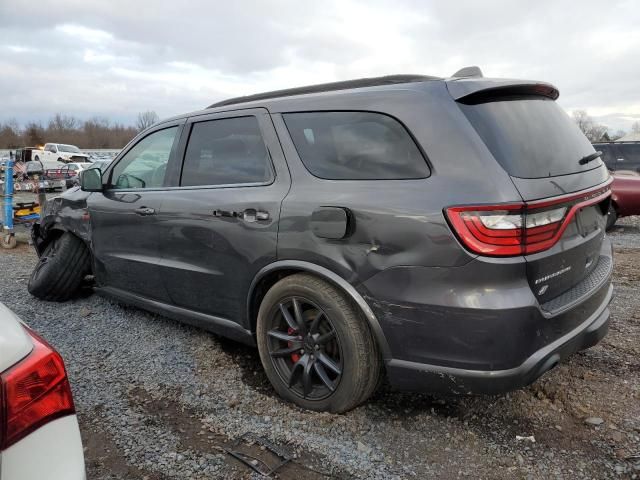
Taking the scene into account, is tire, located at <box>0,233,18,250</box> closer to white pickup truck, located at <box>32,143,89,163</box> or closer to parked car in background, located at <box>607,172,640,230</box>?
parked car in background, located at <box>607,172,640,230</box>

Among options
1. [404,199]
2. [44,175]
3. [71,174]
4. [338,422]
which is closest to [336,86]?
[404,199]

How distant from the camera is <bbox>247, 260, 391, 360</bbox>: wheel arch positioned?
2457 mm

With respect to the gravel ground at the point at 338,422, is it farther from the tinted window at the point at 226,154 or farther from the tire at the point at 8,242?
the tire at the point at 8,242

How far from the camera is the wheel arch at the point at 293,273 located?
96.7 inches

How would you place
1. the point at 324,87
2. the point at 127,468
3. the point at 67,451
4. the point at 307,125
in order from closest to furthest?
the point at 67,451
the point at 127,468
the point at 307,125
the point at 324,87

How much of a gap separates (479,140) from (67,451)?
78.0 inches

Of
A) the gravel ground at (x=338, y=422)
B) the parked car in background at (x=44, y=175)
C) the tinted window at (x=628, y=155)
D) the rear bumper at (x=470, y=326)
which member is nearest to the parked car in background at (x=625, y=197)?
the tinted window at (x=628, y=155)

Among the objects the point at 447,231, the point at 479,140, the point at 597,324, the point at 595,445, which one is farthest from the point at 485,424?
the point at 479,140

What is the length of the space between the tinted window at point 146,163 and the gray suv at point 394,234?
305mm

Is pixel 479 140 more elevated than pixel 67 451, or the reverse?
pixel 479 140

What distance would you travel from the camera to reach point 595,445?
8.20 ft

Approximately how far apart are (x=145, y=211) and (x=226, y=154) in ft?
2.79

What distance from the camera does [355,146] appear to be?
8.60 ft

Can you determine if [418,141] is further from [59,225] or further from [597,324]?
[59,225]
